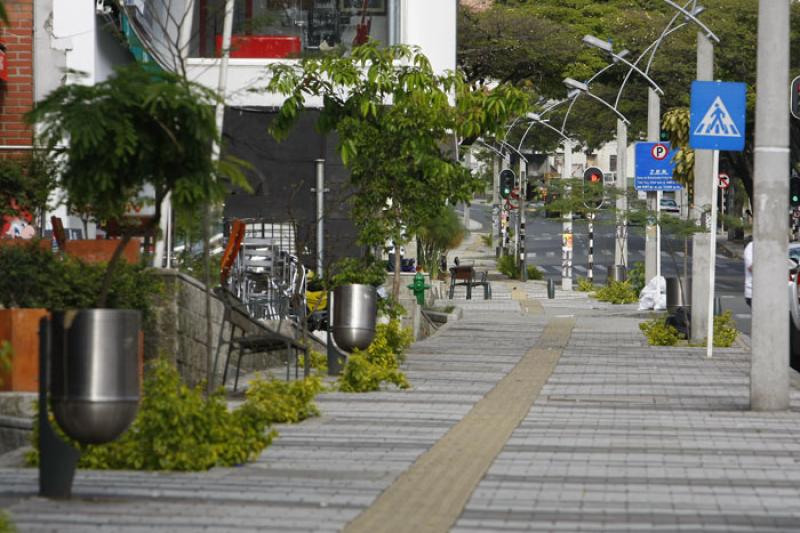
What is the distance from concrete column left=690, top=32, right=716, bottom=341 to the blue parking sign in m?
8.72

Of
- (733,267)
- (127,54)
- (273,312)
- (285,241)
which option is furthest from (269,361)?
(733,267)

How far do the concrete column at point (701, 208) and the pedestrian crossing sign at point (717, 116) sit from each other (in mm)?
6115

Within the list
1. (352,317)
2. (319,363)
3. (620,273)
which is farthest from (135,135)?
(620,273)

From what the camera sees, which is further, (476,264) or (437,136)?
(476,264)

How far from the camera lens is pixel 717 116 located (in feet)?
60.5

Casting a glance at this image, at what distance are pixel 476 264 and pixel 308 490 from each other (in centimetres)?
6618

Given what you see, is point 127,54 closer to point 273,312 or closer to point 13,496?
point 273,312

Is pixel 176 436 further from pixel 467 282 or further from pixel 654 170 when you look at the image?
pixel 467 282

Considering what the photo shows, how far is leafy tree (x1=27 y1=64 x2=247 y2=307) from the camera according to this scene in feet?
30.2

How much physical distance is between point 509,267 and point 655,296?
27475mm

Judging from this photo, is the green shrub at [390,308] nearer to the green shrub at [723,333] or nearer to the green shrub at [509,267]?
the green shrub at [723,333]

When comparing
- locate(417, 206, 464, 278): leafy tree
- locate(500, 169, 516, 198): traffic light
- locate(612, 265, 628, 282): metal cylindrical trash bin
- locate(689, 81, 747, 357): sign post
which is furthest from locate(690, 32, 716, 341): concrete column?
locate(500, 169, 516, 198): traffic light

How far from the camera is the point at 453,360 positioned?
20.7 meters

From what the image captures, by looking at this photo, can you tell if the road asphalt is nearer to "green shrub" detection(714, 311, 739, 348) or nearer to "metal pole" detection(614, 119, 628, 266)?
"green shrub" detection(714, 311, 739, 348)
